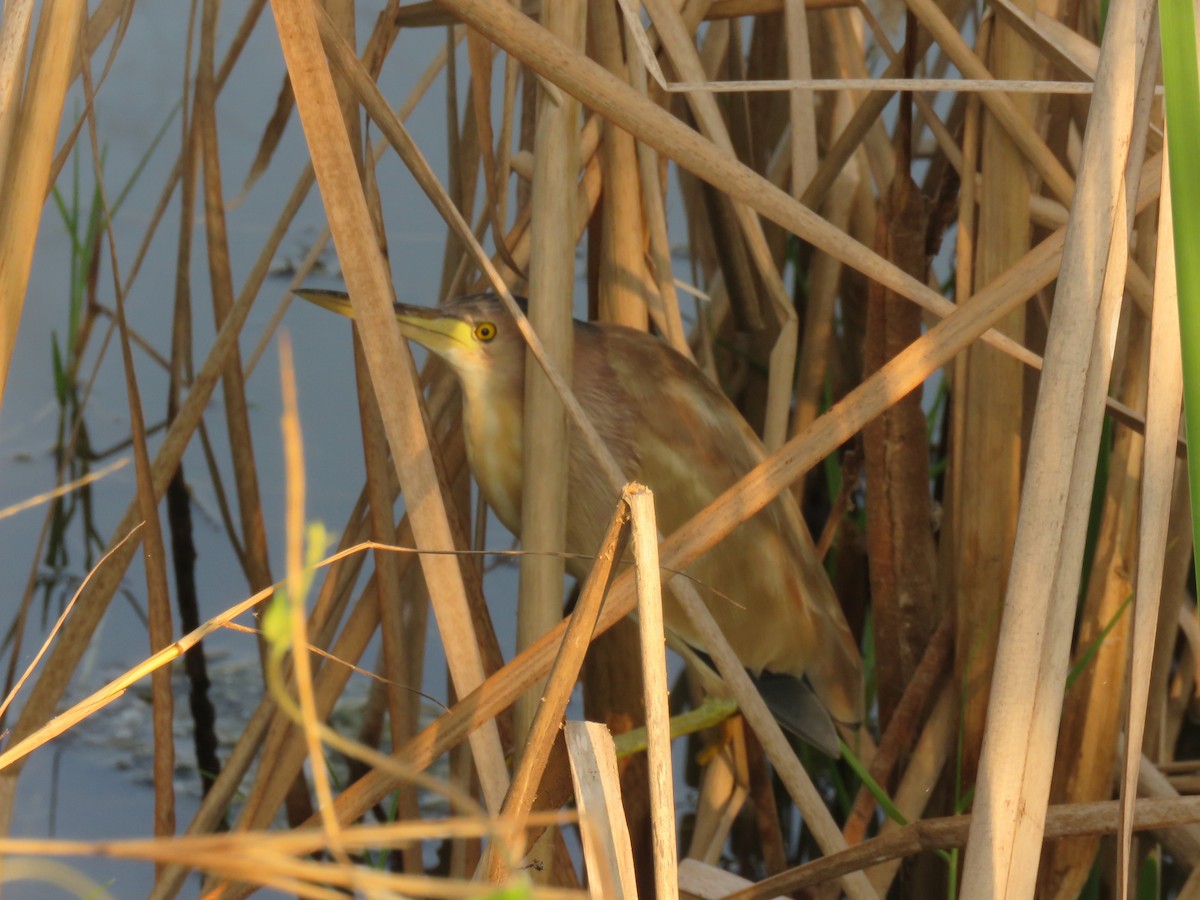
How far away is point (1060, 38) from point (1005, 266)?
Result: 17cm

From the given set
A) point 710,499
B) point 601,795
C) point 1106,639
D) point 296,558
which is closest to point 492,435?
point 710,499

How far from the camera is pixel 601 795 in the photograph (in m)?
0.53

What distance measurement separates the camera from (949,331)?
0.75m

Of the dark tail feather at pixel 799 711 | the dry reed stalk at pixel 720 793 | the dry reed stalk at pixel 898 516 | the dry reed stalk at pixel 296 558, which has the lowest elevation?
the dry reed stalk at pixel 720 793

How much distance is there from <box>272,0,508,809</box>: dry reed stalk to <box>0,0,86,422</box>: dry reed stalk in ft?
0.43

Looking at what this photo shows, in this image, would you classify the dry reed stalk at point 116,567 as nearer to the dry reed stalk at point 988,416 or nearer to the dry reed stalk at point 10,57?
the dry reed stalk at point 10,57

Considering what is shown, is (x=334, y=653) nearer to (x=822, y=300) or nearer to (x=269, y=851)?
(x=822, y=300)

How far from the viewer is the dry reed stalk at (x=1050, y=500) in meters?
0.58

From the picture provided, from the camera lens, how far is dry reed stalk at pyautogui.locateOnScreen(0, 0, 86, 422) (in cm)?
54

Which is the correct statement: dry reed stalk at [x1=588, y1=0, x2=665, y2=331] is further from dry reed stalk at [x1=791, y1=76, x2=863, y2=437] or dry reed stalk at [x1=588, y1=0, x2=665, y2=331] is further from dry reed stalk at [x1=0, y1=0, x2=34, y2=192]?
dry reed stalk at [x1=0, y1=0, x2=34, y2=192]

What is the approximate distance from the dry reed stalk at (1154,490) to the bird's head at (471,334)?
62 centimetres

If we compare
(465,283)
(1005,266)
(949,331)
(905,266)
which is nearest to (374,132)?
(465,283)

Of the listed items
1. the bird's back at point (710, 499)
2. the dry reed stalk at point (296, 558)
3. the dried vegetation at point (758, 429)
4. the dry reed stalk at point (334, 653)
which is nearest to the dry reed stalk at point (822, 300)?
the dried vegetation at point (758, 429)

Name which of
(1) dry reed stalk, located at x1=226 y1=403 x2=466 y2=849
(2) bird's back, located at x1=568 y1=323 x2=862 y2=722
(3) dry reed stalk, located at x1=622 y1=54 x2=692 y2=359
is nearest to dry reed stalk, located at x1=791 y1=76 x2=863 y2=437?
(2) bird's back, located at x1=568 y1=323 x2=862 y2=722
